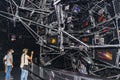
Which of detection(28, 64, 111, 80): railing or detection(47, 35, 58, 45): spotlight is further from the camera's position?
detection(47, 35, 58, 45): spotlight

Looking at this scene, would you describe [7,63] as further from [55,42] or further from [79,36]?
[79,36]

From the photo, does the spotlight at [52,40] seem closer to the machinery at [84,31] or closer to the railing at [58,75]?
the machinery at [84,31]

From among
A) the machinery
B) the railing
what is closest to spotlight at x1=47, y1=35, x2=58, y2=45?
the machinery

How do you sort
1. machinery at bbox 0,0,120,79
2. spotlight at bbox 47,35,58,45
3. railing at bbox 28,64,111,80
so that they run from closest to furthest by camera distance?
1. railing at bbox 28,64,111,80
2. machinery at bbox 0,0,120,79
3. spotlight at bbox 47,35,58,45

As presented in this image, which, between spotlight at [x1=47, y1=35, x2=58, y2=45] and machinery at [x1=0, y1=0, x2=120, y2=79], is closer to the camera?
machinery at [x1=0, y1=0, x2=120, y2=79]

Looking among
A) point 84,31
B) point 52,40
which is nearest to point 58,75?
point 84,31

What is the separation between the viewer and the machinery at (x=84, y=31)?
8438 millimetres

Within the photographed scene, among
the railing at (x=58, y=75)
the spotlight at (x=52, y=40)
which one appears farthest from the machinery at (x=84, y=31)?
the railing at (x=58, y=75)

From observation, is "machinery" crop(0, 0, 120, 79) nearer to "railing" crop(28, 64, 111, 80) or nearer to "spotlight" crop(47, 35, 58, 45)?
"spotlight" crop(47, 35, 58, 45)

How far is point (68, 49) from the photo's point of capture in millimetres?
10523

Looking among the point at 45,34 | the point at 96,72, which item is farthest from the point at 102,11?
the point at 45,34

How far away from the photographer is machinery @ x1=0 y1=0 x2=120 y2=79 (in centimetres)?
844

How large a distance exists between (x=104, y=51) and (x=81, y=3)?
279 cm

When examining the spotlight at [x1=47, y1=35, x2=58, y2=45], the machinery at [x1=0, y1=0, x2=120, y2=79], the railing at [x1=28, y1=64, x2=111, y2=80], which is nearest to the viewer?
the railing at [x1=28, y1=64, x2=111, y2=80]
